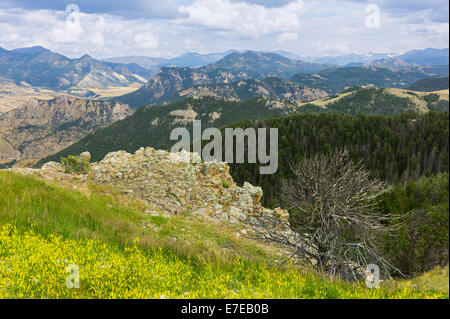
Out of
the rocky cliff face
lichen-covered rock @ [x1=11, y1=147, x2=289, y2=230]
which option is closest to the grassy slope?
the rocky cliff face

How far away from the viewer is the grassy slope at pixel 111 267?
5164 mm

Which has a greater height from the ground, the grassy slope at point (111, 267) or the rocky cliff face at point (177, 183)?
the grassy slope at point (111, 267)

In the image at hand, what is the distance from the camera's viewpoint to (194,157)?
88.5ft

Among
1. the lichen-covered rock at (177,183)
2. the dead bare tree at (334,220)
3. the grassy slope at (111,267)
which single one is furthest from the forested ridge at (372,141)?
the grassy slope at (111,267)

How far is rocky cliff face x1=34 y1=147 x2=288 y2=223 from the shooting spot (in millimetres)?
18938

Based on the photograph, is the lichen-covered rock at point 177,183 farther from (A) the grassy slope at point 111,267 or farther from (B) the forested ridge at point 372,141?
(B) the forested ridge at point 372,141

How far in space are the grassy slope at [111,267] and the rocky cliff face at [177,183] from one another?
7.55 m

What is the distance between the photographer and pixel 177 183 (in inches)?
861

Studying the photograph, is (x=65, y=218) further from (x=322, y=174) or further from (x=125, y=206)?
(x=322, y=174)


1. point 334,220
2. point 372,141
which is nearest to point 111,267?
point 334,220

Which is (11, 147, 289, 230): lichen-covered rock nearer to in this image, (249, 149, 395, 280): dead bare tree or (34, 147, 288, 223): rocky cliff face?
(34, 147, 288, 223): rocky cliff face

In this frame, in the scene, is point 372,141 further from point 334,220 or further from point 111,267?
point 111,267
